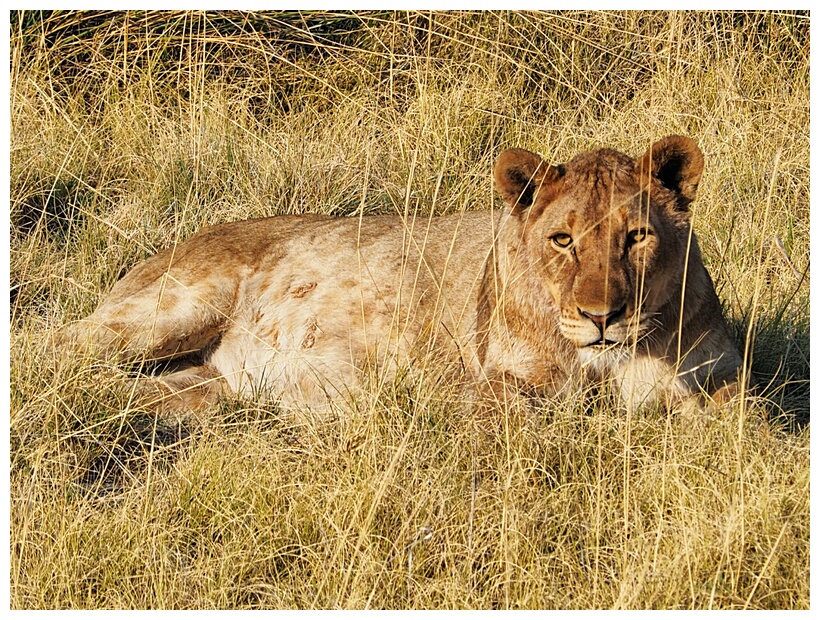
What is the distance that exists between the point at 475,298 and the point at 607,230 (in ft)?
3.61

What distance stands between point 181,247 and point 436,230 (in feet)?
3.64

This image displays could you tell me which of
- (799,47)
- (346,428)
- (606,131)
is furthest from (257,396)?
(799,47)

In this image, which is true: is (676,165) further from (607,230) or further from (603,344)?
(603,344)

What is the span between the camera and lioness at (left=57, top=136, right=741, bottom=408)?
145 inches

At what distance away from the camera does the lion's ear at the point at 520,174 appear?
3.90 meters

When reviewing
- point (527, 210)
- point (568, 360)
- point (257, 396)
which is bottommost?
point (257, 396)

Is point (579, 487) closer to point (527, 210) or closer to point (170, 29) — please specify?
point (527, 210)

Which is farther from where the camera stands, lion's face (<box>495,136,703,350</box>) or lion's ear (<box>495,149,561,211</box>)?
lion's ear (<box>495,149,561,211</box>)

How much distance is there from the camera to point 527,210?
4.05 metres

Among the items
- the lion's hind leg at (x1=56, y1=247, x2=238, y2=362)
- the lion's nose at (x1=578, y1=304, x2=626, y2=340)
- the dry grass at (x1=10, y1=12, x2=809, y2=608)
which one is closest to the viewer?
the dry grass at (x1=10, y1=12, x2=809, y2=608)

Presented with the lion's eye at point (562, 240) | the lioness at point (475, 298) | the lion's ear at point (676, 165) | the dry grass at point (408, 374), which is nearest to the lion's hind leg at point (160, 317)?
the lioness at point (475, 298)

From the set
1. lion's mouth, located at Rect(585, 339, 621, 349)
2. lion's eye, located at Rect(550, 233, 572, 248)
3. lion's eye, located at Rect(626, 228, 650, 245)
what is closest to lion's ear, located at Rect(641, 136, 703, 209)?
lion's eye, located at Rect(626, 228, 650, 245)

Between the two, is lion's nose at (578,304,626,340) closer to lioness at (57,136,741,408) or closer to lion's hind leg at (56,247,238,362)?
lioness at (57,136,741,408)

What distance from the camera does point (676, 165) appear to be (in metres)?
3.90
